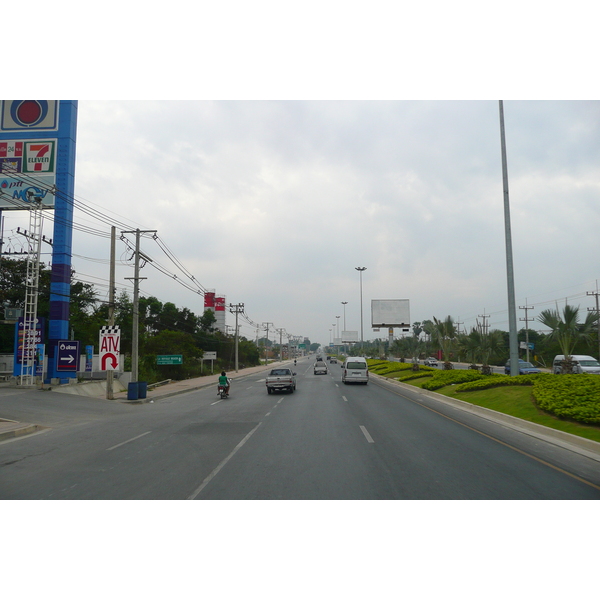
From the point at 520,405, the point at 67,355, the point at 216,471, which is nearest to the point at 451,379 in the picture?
the point at 520,405

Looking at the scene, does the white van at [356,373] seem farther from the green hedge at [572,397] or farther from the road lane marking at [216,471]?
the road lane marking at [216,471]

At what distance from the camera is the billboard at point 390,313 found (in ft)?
205

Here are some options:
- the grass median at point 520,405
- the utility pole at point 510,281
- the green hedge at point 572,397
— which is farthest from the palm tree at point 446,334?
the green hedge at point 572,397

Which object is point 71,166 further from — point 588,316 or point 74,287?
point 588,316

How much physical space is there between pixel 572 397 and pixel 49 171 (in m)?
30.7

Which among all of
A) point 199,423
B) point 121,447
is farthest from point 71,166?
point 121,447

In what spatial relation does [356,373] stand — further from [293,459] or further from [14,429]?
[293,459]

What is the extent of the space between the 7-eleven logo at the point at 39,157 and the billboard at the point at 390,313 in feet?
145

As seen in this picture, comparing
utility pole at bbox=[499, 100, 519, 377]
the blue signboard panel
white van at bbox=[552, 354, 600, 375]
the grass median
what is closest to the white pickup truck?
the grass median

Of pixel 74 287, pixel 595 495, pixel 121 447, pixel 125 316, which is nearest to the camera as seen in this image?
pixel 595 495

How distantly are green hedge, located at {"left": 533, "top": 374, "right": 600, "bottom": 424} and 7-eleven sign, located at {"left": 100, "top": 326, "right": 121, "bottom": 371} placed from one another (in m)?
19.6

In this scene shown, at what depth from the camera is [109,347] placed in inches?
914

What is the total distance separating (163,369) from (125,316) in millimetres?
13185

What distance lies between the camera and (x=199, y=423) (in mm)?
15734
